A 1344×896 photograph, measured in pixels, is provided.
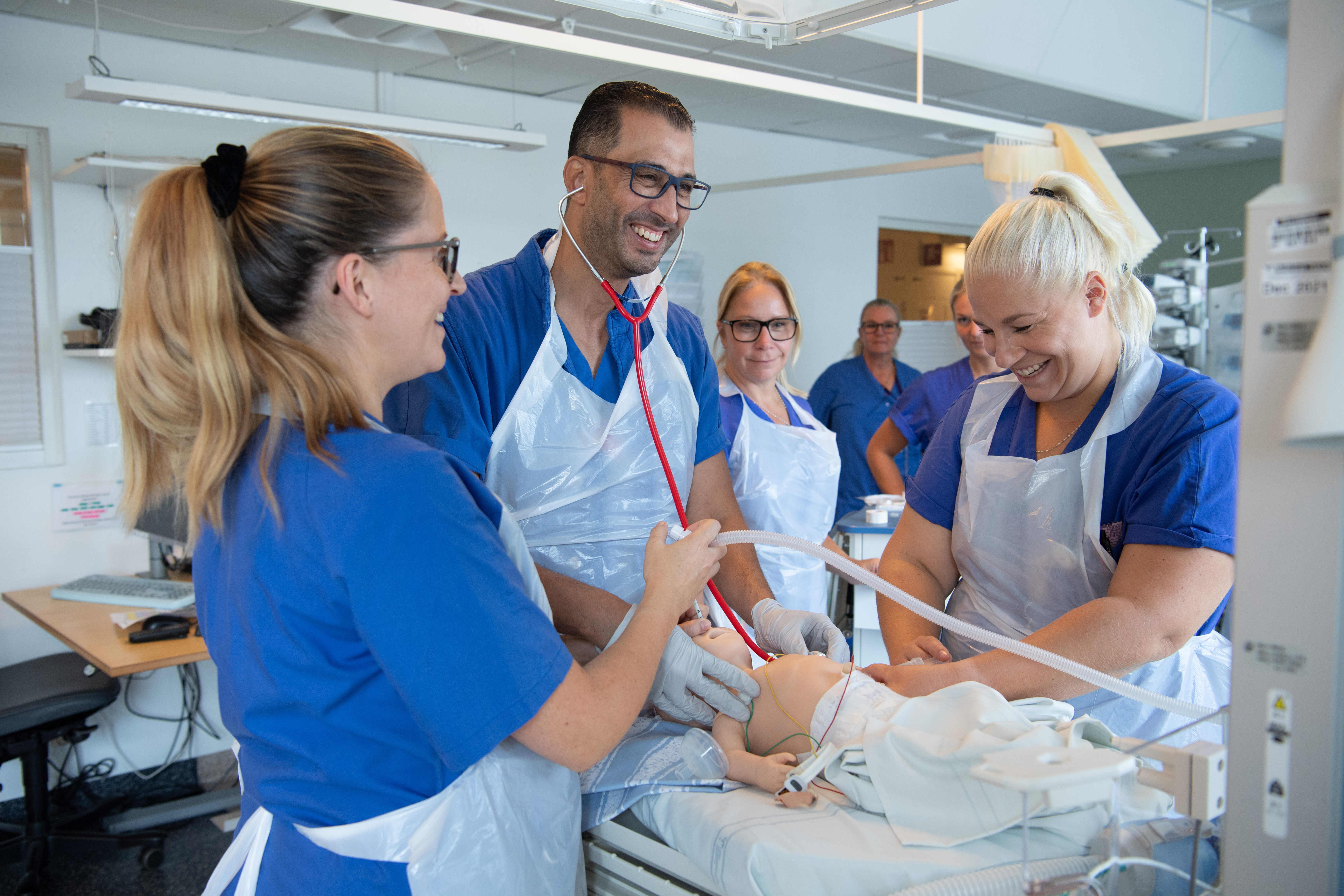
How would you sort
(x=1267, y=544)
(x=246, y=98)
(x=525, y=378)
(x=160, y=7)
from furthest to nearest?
(x=160, y=7)
(x=246, y=98)
(x=525, y=378)
(x=1267, y=544)

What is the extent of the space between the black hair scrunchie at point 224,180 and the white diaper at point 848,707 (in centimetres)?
102

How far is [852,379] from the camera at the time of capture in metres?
4.40

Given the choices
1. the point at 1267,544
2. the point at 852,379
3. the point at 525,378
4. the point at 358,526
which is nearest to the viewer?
the point at 1267,544

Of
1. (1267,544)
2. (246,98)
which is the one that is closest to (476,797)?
(1267,544)

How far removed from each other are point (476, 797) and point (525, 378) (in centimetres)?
72

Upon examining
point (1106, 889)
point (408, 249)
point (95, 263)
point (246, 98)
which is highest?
point (246, 98)

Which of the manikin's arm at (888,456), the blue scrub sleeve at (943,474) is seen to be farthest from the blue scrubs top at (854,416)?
the blue scrub sleeve at (943,474)

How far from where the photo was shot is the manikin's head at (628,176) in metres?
1.64

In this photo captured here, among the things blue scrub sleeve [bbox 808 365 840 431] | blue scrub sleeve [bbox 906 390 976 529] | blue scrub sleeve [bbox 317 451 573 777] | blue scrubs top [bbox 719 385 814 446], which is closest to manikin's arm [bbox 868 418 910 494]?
blue scrub sleeve [bbox 808 365 840 431]

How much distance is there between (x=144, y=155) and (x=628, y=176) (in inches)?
105

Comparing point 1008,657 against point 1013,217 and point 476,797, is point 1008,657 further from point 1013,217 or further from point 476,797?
point 476,797

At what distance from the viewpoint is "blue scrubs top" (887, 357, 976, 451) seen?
3785 mm

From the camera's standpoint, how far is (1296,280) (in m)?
0.75

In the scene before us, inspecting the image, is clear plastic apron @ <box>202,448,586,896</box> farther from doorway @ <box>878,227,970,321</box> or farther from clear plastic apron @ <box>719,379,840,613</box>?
doorway @ <box>878,227,970,321</box>
